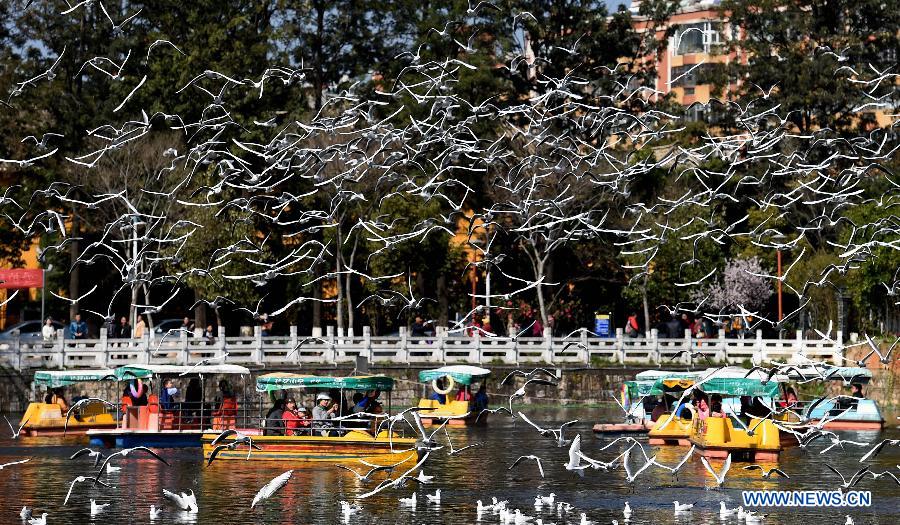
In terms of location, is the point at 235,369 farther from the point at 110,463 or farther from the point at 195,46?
the point at 195,46

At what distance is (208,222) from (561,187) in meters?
15.3

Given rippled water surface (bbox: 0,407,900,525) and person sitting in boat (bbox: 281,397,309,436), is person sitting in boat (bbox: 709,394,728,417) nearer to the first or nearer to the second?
rippled water surface (bbox: 0,407,900,525)

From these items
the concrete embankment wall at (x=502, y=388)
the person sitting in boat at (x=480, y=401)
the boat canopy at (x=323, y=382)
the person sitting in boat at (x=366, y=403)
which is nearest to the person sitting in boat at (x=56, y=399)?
the concrete embankment wall at (x=502, y=388)

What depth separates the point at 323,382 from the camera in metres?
43.9

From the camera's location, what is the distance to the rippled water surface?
33719mm

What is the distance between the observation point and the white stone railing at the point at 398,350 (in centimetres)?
6000

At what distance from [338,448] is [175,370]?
24.4 ft

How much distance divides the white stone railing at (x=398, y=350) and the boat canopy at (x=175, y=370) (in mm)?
10522

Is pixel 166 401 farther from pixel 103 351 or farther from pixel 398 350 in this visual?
pixel 398 350

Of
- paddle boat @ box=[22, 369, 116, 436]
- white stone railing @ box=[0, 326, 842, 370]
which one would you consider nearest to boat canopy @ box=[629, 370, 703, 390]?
white stone railing @ box=[0, 326, 842, 370]

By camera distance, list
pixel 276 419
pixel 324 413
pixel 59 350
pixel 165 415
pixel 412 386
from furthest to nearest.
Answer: pixel 412 386
pixel 59 350
pixel 165 415
pixel 324 413
pixel 276 419

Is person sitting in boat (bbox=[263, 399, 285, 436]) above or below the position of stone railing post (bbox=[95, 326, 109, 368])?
below

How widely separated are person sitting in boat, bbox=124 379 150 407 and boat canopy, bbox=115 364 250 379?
0.65 m

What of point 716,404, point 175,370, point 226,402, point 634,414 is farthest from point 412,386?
point 175,370
